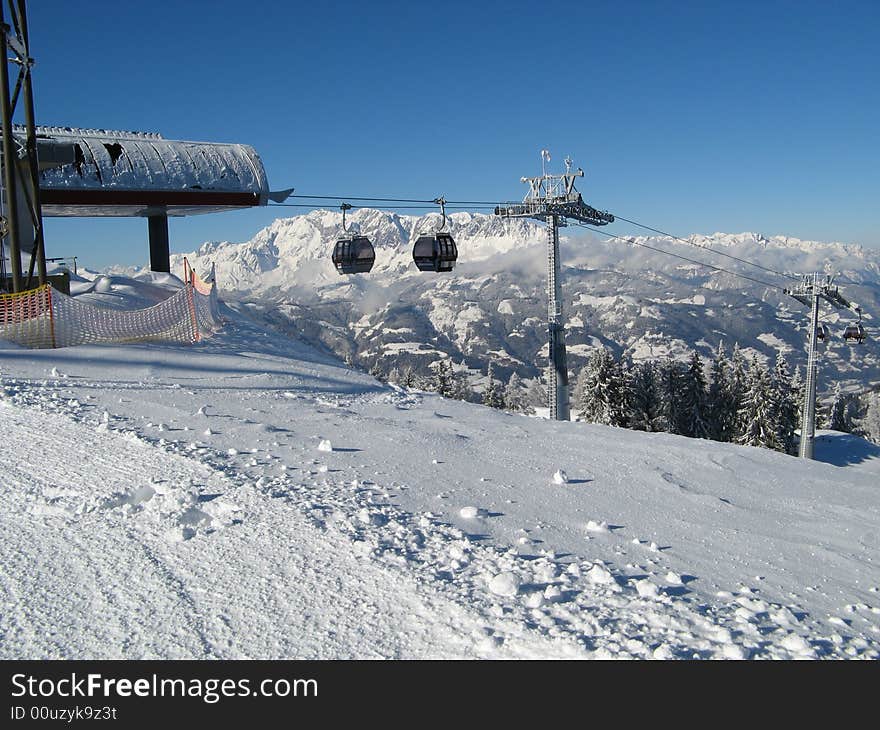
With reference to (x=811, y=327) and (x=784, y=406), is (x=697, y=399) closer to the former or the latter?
(x=784, y=406)

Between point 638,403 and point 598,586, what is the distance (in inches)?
1486

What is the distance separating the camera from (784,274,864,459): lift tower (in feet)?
79.4

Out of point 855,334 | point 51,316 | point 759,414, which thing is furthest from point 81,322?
point 759,414

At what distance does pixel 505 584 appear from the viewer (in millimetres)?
4352

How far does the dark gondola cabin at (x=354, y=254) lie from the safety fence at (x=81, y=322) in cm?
388

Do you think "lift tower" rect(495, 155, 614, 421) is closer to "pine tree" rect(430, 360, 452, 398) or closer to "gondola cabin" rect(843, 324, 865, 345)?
"gondola cabin" rect(843, 324, 865, 345)

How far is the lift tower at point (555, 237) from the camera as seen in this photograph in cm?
2228

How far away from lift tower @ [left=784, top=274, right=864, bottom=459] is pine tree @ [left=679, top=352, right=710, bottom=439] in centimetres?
1594

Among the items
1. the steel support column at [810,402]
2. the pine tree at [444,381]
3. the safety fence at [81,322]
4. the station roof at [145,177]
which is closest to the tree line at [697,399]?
the pine tree at [444,381]

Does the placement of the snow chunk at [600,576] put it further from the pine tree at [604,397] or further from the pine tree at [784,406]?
the pine tree at [784,406]

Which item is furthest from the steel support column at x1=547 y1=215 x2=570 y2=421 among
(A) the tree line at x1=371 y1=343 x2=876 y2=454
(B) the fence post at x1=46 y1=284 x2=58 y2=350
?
(A) the tree line at x1=371 y1=343 x2=876 y2=454

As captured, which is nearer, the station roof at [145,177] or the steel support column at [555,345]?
the station roof at [145,177]
